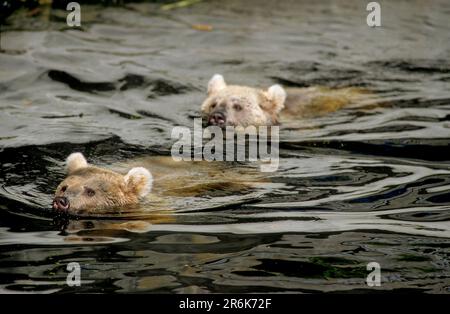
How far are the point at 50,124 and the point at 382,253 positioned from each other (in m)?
5.76

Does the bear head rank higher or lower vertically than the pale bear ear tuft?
higher

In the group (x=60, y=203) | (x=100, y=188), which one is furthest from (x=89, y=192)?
(x=60, y=203)

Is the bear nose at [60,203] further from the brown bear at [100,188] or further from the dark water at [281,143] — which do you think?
the dark water at [281,143]

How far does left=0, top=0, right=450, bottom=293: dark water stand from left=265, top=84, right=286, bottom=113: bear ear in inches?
17.8

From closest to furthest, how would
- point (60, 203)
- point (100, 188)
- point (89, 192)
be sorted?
1. point (60, 203)
2. point (89, 192)
3. point (100, 188)

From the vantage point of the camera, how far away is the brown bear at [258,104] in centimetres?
1321

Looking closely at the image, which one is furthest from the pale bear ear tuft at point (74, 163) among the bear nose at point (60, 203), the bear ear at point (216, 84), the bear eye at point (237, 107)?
the bear ear at point (216, 84)

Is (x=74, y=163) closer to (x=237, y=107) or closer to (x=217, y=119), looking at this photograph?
(x=217, y=119)

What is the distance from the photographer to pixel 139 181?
9.10 meters

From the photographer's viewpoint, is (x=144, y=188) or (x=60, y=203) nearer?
(x=60, y=203)

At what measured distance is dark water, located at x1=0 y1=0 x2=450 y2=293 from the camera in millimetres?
7199

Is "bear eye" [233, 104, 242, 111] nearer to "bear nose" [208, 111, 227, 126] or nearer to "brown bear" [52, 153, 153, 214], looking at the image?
"bear nose" [208, 111, 227, 126]

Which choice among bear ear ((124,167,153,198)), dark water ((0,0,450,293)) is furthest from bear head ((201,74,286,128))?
bear ear ((124,167,153,198))

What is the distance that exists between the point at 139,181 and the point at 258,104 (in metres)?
4.76
